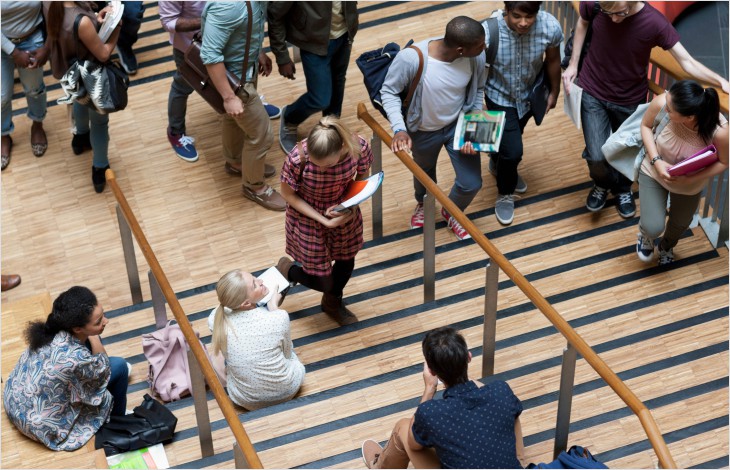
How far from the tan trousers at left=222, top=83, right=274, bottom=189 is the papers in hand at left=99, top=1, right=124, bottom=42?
2.90ft

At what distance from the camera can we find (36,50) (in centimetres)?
750

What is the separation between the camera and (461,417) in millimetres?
4680

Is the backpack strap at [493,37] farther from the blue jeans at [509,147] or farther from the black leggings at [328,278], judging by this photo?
the black leggings at [328,278]

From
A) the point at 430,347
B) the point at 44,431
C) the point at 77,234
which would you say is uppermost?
the point at 430,347

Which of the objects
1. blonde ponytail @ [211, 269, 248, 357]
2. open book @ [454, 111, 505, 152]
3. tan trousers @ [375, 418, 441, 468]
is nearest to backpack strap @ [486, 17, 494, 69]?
open book @ [454, 111, 505, 152]

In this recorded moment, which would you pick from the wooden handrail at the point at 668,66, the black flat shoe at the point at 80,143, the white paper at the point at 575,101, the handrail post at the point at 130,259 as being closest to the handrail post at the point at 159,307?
the handrail post at the point at 130,259

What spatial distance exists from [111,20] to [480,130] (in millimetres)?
2352

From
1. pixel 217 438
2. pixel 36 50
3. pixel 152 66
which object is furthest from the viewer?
pixel 152 66

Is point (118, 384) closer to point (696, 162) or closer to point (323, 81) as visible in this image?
point (323, 81)

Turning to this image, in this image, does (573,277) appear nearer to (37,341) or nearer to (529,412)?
(529,412)

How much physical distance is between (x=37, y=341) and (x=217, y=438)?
1074 mm

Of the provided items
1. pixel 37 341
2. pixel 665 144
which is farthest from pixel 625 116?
pixel 37 341

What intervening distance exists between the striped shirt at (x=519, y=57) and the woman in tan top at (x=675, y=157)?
789 mm

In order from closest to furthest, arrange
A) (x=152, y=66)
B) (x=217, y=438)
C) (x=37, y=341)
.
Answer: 1. (x=37, y=341)
2. (x=217, y=438)
3. (x=152, y=66)
